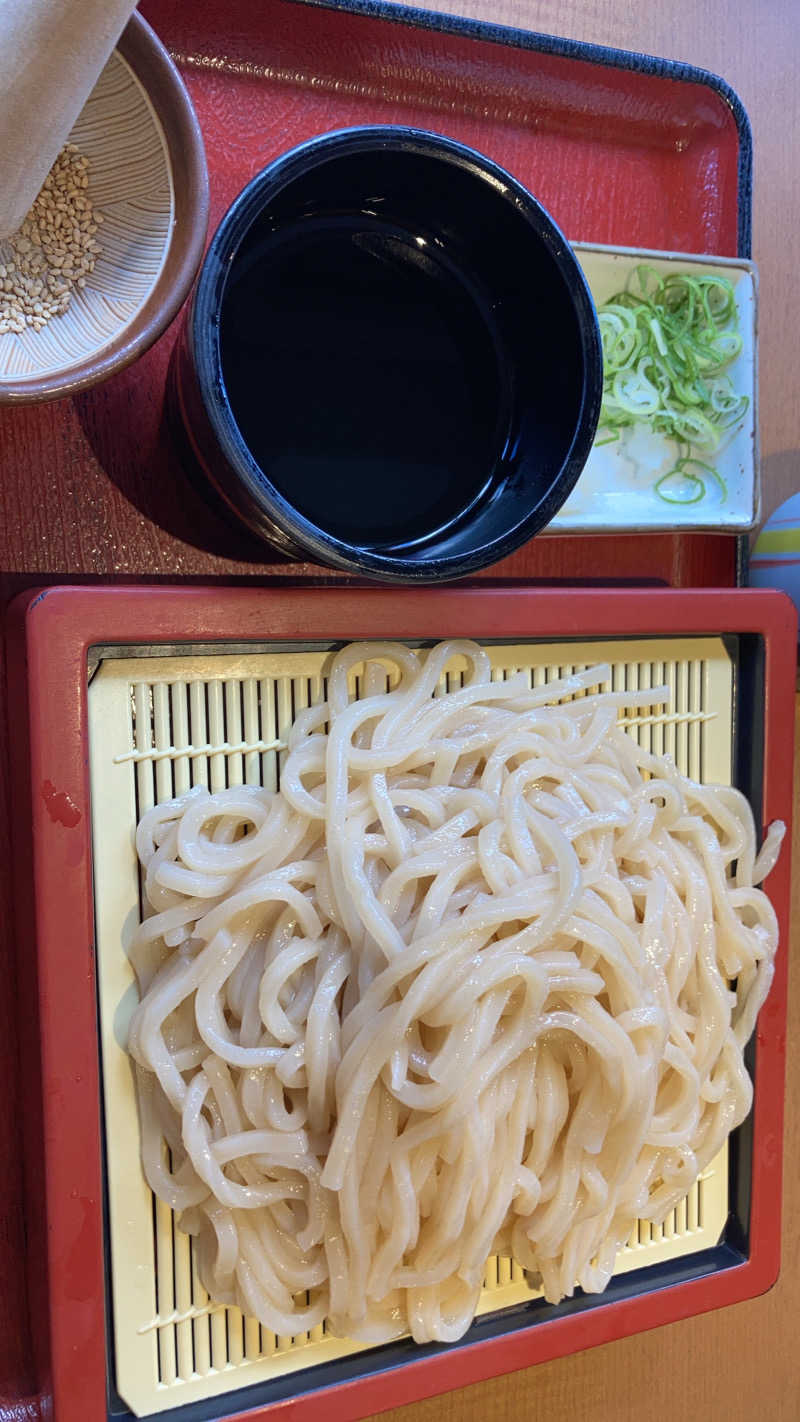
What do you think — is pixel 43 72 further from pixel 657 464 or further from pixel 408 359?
pixel 657 464

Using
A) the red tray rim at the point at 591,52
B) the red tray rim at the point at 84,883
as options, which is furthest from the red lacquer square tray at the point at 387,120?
the red tray rim at the point at 84,883

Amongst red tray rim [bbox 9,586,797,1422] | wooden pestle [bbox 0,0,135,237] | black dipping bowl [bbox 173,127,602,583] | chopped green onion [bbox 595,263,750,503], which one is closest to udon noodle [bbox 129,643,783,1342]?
red tray rim [bbox 9,586,797,1422]

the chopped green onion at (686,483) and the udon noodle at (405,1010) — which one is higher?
the chopped green onion at (686,483)

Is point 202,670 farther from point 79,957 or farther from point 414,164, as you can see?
point 414,164

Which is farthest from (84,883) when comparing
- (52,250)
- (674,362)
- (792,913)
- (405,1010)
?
(792,913)

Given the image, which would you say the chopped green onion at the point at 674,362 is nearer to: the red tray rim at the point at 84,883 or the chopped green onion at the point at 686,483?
the chopped green onion at the point at 686,483

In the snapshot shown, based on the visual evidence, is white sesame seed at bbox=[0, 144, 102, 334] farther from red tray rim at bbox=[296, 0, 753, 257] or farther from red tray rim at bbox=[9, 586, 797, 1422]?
red tray rim at bbox=[296, 0, 753, 257]
